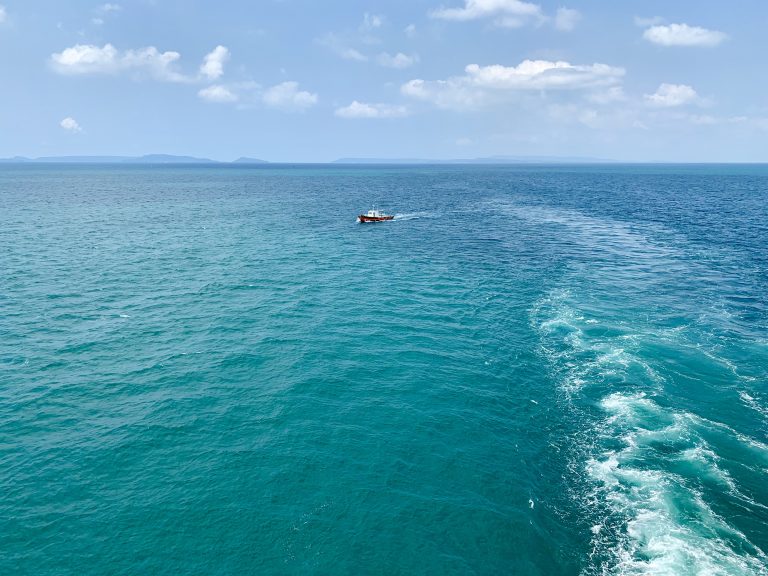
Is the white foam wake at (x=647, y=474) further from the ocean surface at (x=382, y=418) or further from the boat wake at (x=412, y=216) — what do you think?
the boat wake at (x=412, y=216)

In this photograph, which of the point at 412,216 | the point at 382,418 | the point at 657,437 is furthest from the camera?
the point at 412,216

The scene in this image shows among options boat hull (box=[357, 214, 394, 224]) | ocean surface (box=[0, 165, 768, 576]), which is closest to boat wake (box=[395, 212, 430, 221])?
boat hull (box=[357, 214, 394, 224])

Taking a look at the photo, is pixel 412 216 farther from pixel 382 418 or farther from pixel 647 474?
pixel 647 474

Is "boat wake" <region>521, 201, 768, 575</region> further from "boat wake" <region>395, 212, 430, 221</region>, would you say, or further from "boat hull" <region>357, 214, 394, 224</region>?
"boat wake" <region>395, 212, 430, 221</region>

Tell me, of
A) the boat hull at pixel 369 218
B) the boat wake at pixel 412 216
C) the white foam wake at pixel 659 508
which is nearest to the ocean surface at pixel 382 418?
the white foam wake at pixel 659 508

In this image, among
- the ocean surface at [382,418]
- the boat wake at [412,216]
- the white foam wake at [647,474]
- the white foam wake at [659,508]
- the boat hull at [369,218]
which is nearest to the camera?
the white foam wake at [659,508]

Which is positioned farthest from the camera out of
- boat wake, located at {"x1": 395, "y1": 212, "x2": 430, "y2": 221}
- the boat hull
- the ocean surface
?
boat wake, located at {"x1": 395, "y1": 212, "x2": 430, "y2": 221}

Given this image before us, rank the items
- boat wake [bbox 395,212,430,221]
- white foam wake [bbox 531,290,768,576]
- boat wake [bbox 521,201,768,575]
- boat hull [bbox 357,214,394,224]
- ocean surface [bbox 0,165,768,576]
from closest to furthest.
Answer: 1. white foam wake [bbox 531,290,768,576]
2. boat wake [bbox 521,201,768,575]
3. ocean surface [bbox 0,165,768,576]
4. boat hull [bbox 357,214,394,224]
5. boat wake [bbox 395,212,430,221]

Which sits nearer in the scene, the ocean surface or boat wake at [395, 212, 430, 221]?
the ocean surface

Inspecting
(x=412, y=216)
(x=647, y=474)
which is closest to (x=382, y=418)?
(x=647, y=474)

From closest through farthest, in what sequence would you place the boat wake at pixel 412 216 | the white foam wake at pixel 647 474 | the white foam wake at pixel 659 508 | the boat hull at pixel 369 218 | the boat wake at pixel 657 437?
the white foam wake at pixel 659 508, the white foam wake at pixel 647 474, the boat wake at pixel 657 437, the boat hull at pixel 369 218, the boat wake at pixel 412 216
